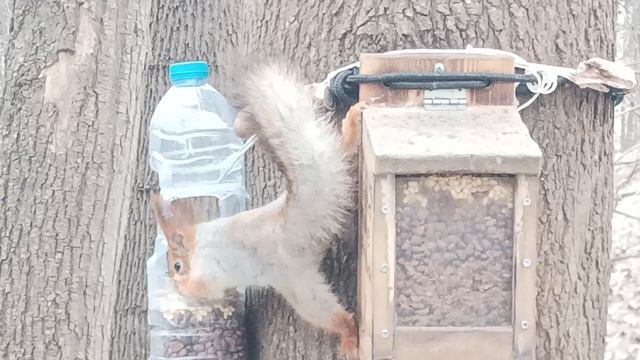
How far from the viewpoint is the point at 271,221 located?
158cm

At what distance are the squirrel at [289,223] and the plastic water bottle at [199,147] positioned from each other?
188 mm

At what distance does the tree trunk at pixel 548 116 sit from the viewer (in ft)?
5.36

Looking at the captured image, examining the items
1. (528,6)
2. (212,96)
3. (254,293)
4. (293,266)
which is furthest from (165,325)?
(528,6)

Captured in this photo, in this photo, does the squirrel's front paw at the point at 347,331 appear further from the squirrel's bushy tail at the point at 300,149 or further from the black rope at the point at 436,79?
the black rope at the point at 436,79

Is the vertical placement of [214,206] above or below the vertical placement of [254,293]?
above

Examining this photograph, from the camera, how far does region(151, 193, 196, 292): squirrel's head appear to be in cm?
169

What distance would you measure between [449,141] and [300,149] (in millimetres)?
245

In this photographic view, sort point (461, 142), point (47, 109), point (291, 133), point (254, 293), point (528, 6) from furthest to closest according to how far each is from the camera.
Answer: point (47, 109) < point (254, 293) < point (528, 6) < point (291, 133) < point (461, 142)

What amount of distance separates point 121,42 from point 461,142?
133cm

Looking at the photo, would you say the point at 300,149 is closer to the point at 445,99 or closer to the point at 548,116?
the point at 445,99

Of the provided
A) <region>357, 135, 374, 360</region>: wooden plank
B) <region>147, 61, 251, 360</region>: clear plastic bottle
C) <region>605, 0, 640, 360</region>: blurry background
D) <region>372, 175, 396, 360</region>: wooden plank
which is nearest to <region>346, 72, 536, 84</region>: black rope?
<region>357, 135, 374, 360</region>: wooden plank

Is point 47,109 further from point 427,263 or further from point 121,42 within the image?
point 427,263

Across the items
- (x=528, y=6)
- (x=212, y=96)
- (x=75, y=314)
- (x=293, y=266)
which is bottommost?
(x=75, y=314)

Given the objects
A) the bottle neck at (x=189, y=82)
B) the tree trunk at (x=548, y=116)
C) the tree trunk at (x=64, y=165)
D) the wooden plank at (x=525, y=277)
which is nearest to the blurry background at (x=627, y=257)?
the tree trunk at (x=64, y=165)
